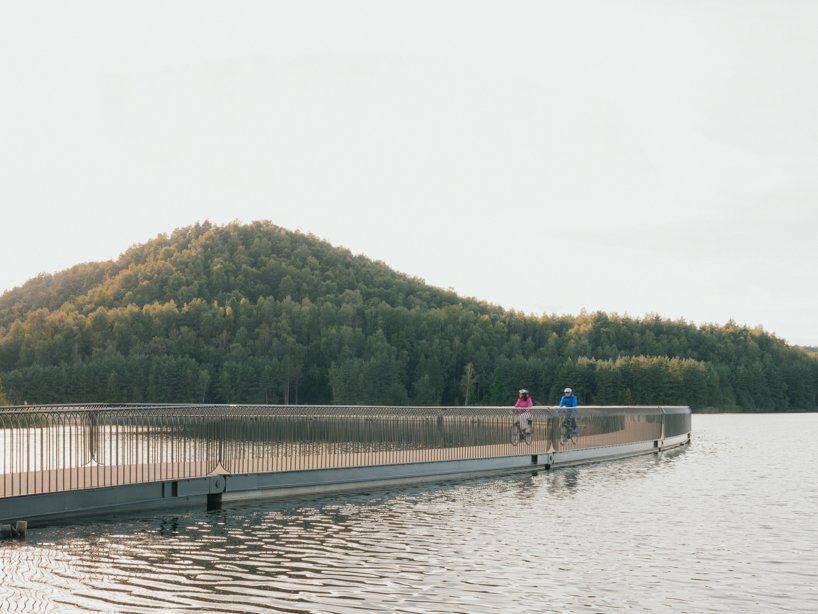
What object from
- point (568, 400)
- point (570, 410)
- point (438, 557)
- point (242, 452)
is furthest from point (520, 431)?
point (438, 557)

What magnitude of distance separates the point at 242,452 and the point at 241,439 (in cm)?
39

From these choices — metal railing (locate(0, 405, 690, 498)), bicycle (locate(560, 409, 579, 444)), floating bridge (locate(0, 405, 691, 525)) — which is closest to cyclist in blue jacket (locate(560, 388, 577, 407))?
bicycle (locate(560, 409, 579, 444))

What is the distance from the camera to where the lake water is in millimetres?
16562

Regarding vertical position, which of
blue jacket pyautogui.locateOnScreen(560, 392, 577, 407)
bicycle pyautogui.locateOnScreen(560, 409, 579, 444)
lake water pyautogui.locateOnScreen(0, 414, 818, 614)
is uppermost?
blue jacket pyautogui.locateOnScreen(560, 392, 577, 407)

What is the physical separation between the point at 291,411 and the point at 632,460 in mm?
24627

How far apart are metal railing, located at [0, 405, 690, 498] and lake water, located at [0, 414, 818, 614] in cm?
163

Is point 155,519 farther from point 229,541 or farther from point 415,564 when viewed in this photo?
point 415,564

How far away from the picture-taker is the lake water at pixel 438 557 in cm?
1656

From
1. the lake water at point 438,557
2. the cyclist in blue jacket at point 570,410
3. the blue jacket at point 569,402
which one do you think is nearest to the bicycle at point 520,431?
the cyclist in blue jacket at point 570,410

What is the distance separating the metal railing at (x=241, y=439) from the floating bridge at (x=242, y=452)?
0.14 feet

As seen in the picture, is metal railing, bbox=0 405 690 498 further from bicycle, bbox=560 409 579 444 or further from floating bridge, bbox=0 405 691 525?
bicycle, bbox=560 409 579 444

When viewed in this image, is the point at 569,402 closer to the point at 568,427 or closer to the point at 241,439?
the point at 568,427

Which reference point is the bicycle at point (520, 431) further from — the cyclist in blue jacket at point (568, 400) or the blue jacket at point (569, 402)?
the blue jacket at point (569, 402)

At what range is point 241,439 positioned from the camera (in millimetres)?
30406
